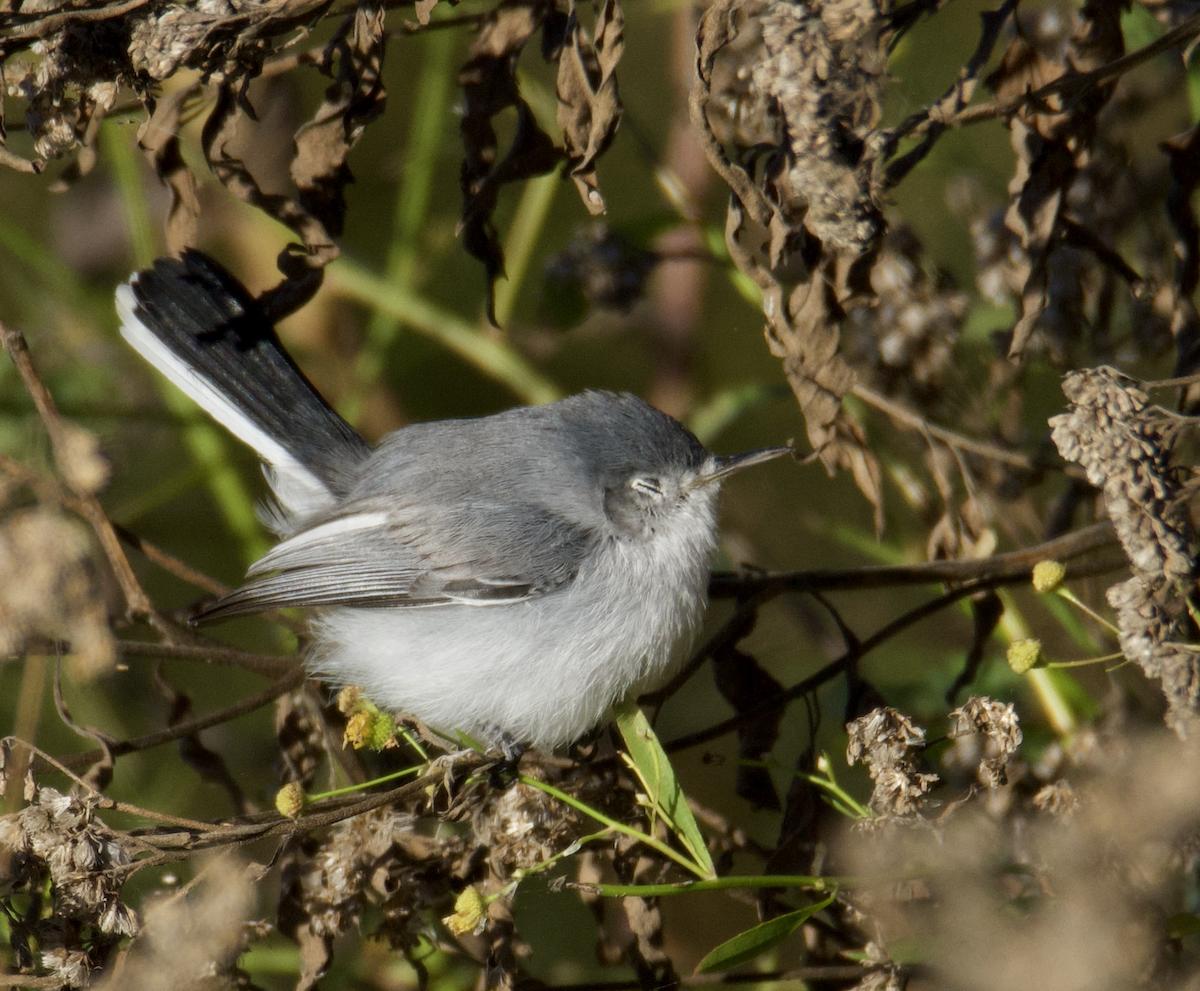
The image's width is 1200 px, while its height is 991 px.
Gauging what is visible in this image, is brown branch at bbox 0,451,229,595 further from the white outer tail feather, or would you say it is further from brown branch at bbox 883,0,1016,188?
brown branch at bbox 883,0,1016,188

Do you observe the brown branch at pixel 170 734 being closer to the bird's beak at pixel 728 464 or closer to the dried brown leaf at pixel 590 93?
the dried brown leaf at pixel 590 93

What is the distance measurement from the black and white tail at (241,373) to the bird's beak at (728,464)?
0.90 metres

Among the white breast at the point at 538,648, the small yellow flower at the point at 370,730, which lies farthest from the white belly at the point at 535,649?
the small yellow flower at the point at 370,730

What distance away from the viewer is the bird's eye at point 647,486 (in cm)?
269

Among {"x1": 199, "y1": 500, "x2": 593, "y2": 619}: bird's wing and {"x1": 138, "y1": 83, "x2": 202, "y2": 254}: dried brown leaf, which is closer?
{"x1": 138, "y1": 83, "x2": 202, "y2": 254}: dried brown leaf

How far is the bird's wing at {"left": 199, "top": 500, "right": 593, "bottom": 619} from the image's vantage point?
2.50 meters

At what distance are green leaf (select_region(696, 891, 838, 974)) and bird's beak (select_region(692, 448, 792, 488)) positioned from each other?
1066mm

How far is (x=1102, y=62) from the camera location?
1974mm

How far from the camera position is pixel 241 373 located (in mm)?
2828

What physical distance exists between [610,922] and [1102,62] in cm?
235

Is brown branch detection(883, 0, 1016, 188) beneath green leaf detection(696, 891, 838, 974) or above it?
above

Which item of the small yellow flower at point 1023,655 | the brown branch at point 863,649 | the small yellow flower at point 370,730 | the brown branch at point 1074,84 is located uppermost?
the brown branch at point 1074,84

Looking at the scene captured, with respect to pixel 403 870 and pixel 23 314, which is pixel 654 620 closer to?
pixel 403 870

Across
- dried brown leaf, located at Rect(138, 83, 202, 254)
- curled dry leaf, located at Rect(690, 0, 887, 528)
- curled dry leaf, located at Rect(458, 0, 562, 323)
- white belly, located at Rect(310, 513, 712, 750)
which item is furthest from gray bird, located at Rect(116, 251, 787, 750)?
curled dry leaf, located at Rect(458, 0, 562, 323)
